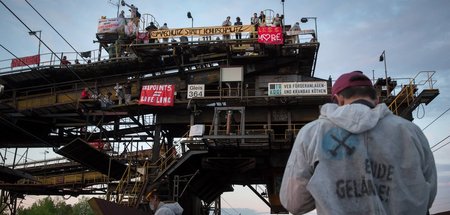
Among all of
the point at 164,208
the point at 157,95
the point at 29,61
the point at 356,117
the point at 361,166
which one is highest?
the point at 29,61

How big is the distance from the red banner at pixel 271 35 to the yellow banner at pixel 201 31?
4.26ft

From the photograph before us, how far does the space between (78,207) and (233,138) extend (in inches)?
3336

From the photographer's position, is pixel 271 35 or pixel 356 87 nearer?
pixel 356 87

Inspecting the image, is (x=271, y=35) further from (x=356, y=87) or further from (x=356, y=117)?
(x=356, y=117)

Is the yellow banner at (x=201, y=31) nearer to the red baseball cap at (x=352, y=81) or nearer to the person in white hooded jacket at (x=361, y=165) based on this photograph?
the red baseball cap at (x=352, y=81)

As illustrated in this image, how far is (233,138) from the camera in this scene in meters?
21.9

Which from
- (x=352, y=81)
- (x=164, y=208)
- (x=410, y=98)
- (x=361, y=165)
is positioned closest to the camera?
(x=361, y=165)

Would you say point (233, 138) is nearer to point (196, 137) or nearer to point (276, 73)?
point (196, 137)

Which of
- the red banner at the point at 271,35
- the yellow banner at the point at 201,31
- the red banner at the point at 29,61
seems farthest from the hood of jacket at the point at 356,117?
the red banner at the point at 29,61

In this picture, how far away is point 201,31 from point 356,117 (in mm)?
25565

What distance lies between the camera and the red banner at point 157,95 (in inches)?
1019

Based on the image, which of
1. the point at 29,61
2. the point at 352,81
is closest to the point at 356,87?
the point at 352,81

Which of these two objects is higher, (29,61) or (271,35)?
(29,61)

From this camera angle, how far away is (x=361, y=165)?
2.25 metres
